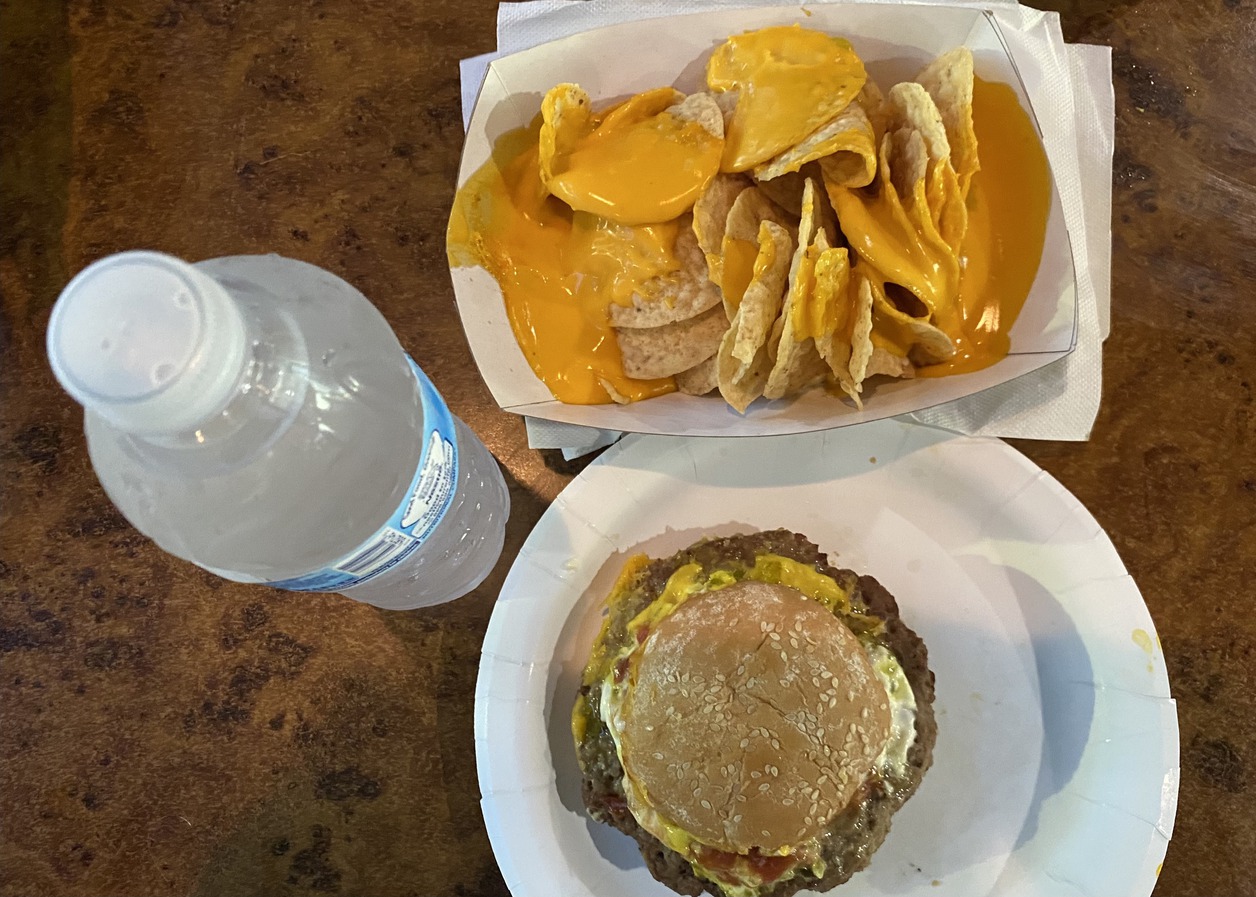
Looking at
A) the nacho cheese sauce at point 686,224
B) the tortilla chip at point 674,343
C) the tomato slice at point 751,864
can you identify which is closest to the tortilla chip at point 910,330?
the nacho cheese sauce at point 686,224

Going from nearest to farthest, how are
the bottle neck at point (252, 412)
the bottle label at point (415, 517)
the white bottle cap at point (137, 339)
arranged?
1. the white bottle cap at point (137, 339)
2. the bottle neck at point (252, 412)
3. the bottle label at point (415, 517)

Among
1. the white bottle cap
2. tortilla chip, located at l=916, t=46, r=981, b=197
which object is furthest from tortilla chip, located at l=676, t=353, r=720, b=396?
the white bottle cap

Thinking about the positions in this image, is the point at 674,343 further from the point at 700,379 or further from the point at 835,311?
the point at 835,311

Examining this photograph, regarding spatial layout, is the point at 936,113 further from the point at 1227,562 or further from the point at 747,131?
the point at 1227,562

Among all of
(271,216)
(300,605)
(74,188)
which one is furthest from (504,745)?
(74,188)

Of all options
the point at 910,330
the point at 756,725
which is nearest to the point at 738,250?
the point at 910,330

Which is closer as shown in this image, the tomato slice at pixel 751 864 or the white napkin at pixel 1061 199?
the tomato slice at pixel 751 864

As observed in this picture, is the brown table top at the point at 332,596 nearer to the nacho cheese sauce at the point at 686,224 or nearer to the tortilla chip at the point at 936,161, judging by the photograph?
the nacho cheese sauce at the point at 686,224
